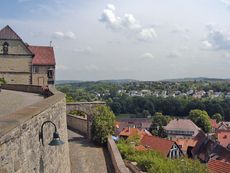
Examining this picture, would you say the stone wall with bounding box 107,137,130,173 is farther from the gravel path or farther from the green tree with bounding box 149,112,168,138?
the green tree with bounding box 149,112,168,138

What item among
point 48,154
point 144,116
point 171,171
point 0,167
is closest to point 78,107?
point 171,171

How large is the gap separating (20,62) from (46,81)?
2.82 m

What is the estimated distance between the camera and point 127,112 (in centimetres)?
15738

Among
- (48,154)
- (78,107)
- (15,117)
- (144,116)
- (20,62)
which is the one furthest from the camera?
(144,116)

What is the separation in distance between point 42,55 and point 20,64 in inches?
105

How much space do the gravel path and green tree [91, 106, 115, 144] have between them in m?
0.50

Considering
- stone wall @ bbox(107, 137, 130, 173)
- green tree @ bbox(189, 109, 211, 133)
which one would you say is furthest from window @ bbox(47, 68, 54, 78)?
green tree @ bbox(189, 109, 211, 133)

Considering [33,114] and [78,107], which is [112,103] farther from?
[33,114]

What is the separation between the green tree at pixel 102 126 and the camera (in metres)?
19.1

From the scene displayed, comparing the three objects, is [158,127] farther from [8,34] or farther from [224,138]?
[8,34]

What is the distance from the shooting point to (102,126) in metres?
19.2

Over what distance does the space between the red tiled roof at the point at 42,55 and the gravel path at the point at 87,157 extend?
1720 centimetres

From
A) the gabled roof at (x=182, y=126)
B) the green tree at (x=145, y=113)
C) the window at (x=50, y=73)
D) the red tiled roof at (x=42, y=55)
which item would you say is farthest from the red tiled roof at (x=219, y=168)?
the green tree at (x=145, y=113)

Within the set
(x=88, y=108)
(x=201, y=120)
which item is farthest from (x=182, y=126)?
(x=88, y=108)
